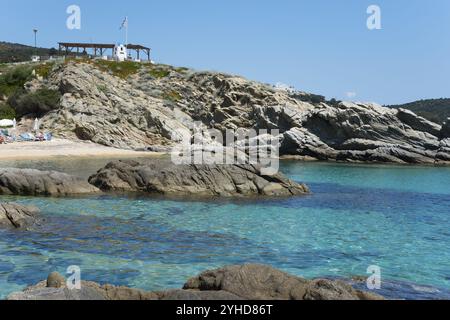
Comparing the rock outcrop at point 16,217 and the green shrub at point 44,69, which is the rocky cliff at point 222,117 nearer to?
the green shrub at point 44,69

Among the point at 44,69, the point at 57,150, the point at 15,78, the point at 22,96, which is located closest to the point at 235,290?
the point at 57,150

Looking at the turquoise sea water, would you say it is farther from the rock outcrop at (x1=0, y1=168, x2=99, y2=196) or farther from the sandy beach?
→ the sandy beach

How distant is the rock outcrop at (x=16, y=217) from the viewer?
1817 cm

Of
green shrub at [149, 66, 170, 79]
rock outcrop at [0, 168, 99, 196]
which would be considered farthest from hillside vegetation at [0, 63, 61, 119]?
rock outcrop at [0, 168, 99, 196]

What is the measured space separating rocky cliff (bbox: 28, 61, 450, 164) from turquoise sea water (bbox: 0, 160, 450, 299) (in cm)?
3610

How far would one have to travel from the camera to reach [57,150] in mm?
53781

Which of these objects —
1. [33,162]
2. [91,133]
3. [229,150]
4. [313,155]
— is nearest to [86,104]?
[91,133]

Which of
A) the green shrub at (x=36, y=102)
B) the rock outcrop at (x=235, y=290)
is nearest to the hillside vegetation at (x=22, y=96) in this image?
the green shrub at (x=36, y=102)

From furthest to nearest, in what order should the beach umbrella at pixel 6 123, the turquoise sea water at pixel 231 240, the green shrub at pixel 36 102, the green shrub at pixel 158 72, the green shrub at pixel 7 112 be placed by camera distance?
the green shrub at pixel 158 72
the green shrub at pixel 36 102
the green shrub at pixel 7 112
the beach umbrella at pixel 6 123
the turquoise sea water at pixel 231 240

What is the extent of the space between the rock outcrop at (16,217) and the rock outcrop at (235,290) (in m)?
9.32

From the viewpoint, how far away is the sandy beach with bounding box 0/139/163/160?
48500mm

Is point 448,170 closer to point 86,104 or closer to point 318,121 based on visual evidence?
point 318,121

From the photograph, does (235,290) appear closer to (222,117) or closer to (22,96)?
(22,96)
